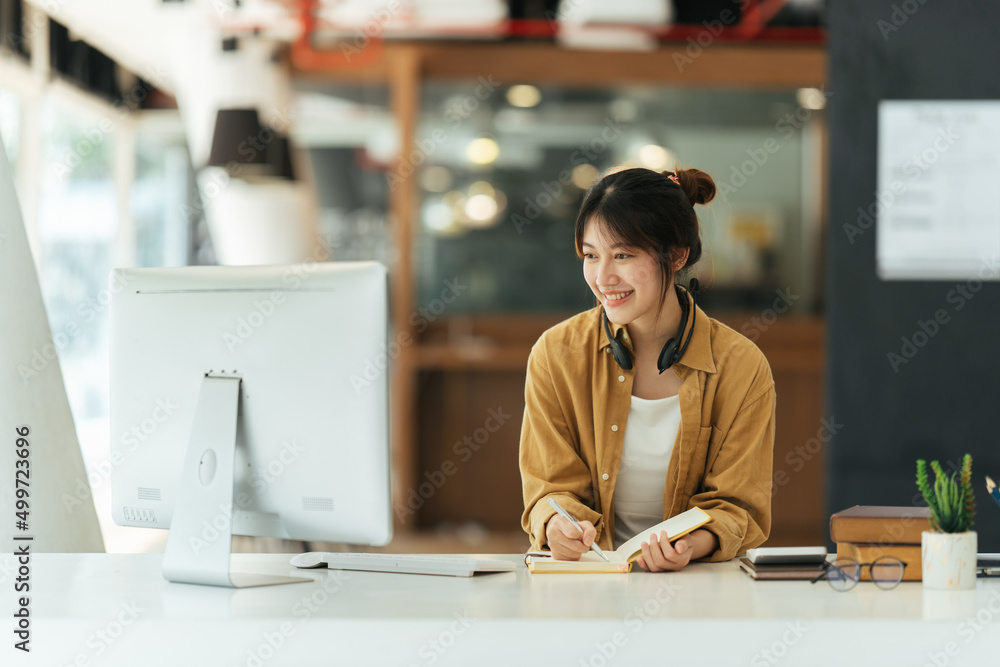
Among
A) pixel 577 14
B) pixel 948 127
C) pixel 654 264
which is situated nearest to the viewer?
pixel 654 264

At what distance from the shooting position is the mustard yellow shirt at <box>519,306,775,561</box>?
1912mm

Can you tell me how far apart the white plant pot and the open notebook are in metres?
0.38

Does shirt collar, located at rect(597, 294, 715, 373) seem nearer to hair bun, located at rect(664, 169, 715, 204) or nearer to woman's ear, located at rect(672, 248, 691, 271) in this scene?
woman's ear, located at rect(672, 248, 691, 271)

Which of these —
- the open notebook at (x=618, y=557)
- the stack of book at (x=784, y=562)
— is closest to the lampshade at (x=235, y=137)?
the open notebook at (x=618, y=557)

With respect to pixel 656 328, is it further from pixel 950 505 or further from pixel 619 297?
pixel 950 505

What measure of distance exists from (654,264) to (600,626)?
0.81m

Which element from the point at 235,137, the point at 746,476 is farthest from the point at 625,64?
A: the point at 746,476

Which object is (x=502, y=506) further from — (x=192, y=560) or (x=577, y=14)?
(x=192, y=560)

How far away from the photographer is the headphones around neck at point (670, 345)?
196 cm

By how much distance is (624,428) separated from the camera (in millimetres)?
1990

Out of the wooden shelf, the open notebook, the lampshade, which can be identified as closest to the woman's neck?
the open notebook

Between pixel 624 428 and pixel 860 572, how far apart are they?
57 centimetres

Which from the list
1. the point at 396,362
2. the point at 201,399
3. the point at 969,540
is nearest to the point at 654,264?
the point at 969,540

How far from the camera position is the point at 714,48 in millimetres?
5633
